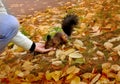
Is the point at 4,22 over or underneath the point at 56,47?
over

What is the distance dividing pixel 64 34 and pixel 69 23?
0.12m

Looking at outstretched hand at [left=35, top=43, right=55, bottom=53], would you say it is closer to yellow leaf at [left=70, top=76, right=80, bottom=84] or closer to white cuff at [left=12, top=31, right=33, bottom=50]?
white cuff at [left=12, top=31, right=33, bottom=50]

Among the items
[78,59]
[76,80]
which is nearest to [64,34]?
[78,59]

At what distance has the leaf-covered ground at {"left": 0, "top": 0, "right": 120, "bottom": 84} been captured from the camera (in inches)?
110

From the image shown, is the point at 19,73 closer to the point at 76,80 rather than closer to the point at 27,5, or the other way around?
the point at 76,80

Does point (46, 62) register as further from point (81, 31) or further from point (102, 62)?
point (81, 31)

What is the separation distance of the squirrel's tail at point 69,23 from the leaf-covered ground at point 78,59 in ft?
0.35

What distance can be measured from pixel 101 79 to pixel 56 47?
0.83 meters

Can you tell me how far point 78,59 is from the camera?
3047 millimetres

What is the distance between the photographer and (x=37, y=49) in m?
3.22

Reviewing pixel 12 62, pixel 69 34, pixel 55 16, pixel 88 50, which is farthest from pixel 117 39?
pixel 55 16

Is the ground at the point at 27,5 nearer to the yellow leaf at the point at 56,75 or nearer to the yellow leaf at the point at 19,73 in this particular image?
the yellow leaf at the point at 19,73

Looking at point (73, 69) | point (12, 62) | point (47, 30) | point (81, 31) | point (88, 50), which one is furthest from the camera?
point (47, 30)

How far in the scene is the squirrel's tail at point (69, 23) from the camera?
11.4 ft
